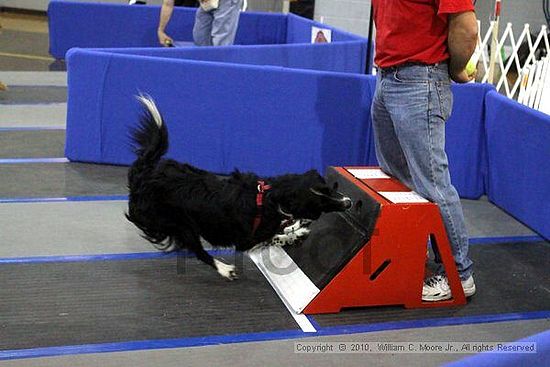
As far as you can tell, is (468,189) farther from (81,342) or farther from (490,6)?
(490,6)

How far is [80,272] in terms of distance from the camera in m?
3.57

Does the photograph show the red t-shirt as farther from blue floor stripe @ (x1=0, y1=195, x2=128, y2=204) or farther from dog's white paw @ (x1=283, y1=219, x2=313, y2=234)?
blue floor stripe @ (x1=0, y1=195, x2=128, y2=204)

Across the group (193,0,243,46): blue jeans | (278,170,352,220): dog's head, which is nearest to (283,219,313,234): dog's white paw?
(278,170,352,220): dog's head

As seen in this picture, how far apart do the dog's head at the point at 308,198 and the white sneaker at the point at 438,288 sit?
22.8 inches

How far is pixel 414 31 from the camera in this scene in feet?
10.4

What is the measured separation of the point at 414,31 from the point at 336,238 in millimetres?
1027

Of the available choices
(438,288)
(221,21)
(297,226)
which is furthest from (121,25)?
(438,288)

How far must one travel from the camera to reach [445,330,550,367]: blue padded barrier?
113 cm

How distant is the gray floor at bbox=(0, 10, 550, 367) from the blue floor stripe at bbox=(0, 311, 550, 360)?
35 millimetres

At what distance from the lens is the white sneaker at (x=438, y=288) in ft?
11.3

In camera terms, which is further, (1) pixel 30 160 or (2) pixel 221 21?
(2) pixel 221 21

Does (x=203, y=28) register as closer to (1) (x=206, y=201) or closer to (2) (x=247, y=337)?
(1) (x=206, y=201)

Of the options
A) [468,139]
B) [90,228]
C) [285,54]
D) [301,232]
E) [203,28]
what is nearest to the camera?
[301,232]

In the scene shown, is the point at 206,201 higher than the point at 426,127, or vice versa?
the point at 426,127
